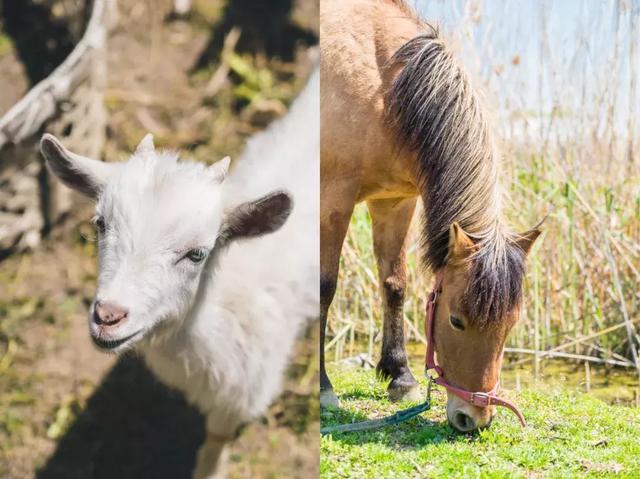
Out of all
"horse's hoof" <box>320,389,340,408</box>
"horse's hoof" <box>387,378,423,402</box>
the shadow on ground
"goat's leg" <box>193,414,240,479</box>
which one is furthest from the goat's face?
"horse's hoof" <box>387,378,423,402</box>

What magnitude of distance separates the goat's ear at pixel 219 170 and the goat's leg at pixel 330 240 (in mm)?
576

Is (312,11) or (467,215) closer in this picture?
(312,11)

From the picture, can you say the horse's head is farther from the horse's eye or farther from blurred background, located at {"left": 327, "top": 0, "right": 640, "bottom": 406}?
blurred background, located at {"left": 327, "top": 0, "right": 640, "bottom": 406}

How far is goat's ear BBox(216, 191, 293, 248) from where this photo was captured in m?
2.20

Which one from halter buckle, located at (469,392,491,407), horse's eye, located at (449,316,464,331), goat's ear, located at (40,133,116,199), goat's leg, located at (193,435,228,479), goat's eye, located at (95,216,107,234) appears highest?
goat's ear, located at (40,133,116,199)

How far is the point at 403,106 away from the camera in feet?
8.93

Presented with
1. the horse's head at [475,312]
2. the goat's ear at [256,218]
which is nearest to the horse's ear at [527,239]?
the horse's head at [475,312]

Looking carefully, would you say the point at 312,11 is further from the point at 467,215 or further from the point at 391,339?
the point at 391,339

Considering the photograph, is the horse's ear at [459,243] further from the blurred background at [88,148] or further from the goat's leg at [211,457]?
the goat's leg at [211,457]

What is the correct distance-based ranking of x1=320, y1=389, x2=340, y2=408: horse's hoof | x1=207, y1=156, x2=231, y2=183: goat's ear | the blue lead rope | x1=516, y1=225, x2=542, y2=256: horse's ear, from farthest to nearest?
x1=320, y1=389, x2=340, y2=408: horse's hoof
the blue lead rope
x1=516, y1=225, x2=542, y2=256: horse's ear
x1=207, y1=156, x2=231, y2=183: goat's ear

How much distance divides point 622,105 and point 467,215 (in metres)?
1.07

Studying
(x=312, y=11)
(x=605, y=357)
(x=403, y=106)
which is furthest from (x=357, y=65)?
(x=605, y=357)

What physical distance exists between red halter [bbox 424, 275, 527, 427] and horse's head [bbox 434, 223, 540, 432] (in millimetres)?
18

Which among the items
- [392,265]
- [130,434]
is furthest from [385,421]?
[130,434]
